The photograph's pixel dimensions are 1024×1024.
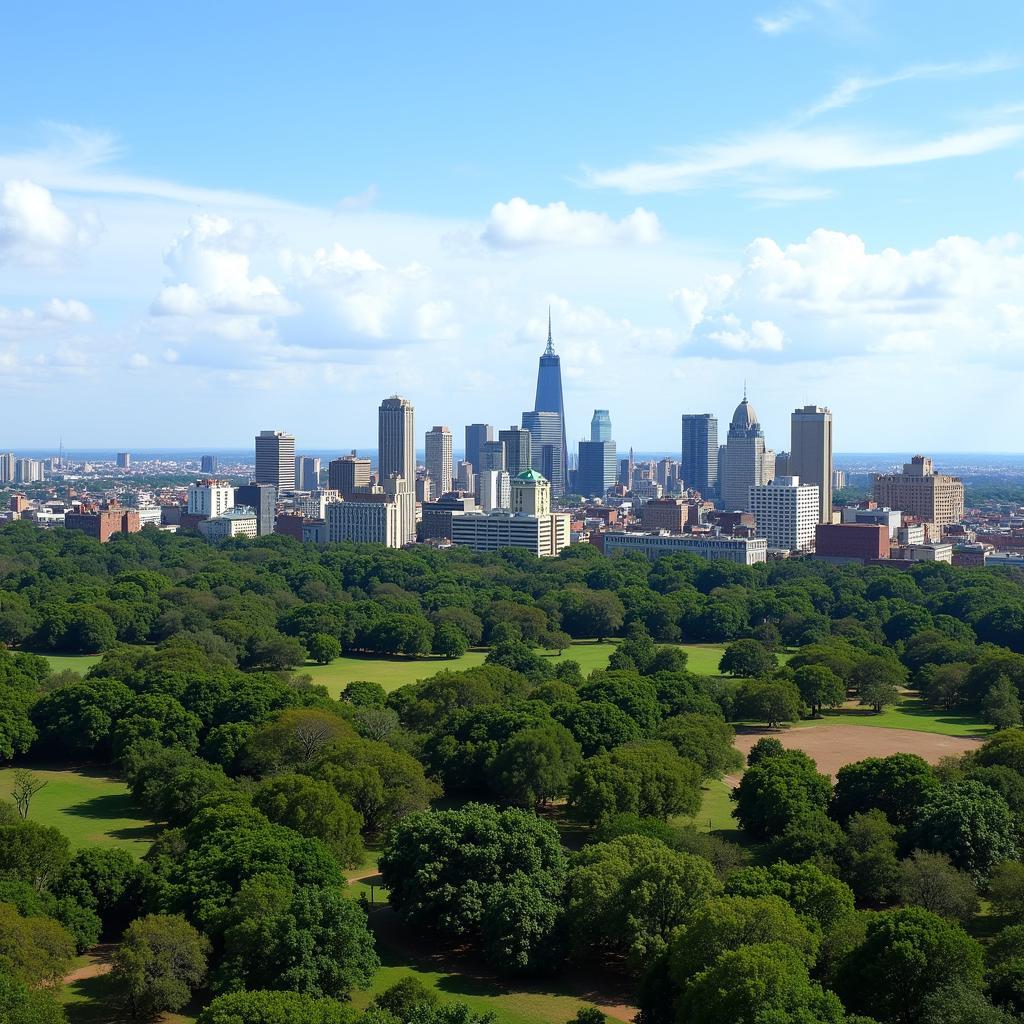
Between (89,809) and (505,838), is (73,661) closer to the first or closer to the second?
(89,809)

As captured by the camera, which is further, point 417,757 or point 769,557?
point 769,557

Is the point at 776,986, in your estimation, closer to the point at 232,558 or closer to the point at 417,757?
the point at 417,757

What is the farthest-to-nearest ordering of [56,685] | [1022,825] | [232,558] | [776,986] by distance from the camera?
[232,558] < [56,685] < [1022,825] < [776,986]

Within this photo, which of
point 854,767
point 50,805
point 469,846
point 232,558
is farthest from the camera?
point 232,558

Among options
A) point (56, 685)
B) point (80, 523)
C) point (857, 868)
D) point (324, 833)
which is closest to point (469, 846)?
point (324, 833)

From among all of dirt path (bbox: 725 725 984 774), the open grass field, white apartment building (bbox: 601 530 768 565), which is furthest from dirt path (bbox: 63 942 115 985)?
white apartment building (bbox: 601 530 768 565)

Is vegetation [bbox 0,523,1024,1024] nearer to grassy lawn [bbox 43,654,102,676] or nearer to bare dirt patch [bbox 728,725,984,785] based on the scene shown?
grassy lawn [bbox 43,654,102,676]

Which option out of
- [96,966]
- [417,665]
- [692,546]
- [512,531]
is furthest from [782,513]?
[96,966]
